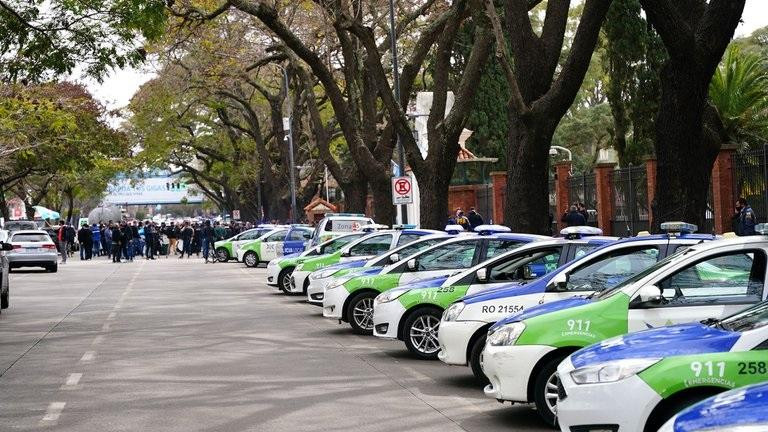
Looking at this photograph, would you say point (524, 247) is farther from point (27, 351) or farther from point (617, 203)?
point (617, 203)

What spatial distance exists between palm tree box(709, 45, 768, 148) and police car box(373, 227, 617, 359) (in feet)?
80.3

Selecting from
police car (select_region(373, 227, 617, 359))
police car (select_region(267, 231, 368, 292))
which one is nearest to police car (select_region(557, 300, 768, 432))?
police car (select_region(373, 227, 617, 359))

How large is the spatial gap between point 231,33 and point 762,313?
34064 millimetres

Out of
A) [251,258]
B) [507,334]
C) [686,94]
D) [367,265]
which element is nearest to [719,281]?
[507,334]

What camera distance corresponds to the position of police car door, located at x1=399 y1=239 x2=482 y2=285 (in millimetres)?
15984

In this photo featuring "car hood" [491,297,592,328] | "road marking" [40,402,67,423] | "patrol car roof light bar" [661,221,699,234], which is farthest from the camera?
"patrol car roof light bar" [661,221,699,234]

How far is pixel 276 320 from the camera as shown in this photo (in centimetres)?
2053

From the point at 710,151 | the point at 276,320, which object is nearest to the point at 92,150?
the point at 276,320

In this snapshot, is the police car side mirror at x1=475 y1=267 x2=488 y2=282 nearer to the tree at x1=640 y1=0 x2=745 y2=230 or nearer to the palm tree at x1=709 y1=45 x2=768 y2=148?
the tree at x1=640 y1=0 x2=745 y2=230

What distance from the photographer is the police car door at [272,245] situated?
4109 cm

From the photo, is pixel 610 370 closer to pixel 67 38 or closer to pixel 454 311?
pixel 454 311

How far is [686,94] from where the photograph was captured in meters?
17.5

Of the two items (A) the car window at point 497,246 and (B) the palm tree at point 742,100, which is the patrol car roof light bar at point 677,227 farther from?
(B) the palm tree at point 742,100

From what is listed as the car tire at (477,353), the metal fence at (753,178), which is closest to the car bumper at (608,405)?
the car tire at (477,353)
